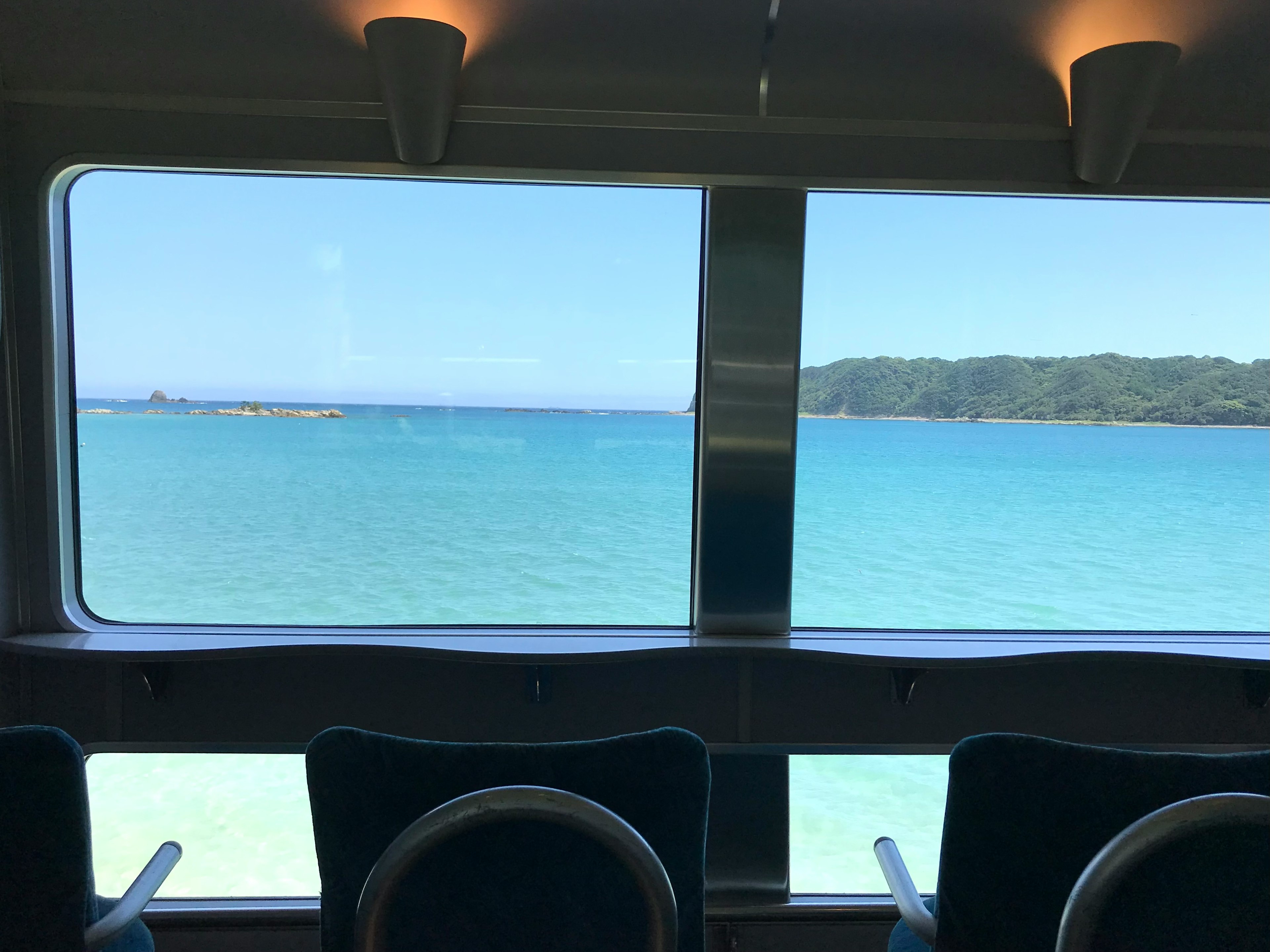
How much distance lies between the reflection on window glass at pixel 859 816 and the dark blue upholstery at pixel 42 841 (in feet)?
4.93

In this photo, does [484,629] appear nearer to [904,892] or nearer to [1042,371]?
[904,892]

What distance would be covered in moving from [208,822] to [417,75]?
2.17 meters

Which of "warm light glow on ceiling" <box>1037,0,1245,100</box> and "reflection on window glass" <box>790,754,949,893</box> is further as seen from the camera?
"reflection on window glass" <box>790,754,949,893</box>

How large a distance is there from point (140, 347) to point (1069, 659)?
8.36ft

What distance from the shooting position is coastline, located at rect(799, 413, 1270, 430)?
237 cm

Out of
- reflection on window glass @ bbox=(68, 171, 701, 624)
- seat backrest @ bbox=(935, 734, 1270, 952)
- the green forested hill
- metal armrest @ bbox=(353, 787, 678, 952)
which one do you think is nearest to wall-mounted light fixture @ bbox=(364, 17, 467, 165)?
reflection on window glass @ bbox=(68, 171, 701, 624)

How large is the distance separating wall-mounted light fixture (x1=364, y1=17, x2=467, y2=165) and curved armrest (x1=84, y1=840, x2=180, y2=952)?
1.54 m

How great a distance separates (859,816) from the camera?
243 cm

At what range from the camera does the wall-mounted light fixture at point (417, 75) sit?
165cm

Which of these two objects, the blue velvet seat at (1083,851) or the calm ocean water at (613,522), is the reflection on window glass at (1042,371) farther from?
the blue velvet seat at (1083,851)

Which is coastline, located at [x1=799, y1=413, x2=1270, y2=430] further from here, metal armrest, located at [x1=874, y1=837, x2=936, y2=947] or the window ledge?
metal armrest, located at [x1=874, y1=837, x2=936, y2=947]

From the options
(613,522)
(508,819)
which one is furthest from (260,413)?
(613,522)

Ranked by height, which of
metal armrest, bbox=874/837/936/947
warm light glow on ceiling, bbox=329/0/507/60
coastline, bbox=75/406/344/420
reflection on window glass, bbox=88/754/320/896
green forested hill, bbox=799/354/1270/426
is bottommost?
reflection on window glass, bbox=88/754/320/896

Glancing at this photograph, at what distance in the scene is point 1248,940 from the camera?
100cm
